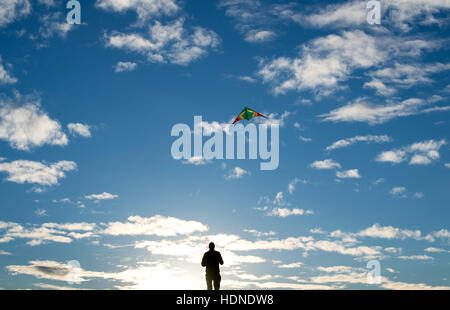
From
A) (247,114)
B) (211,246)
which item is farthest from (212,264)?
(247,114)

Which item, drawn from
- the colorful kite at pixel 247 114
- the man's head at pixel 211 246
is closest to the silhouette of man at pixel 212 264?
the man's head at pixel 211 246

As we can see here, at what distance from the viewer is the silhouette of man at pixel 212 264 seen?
16.0 m

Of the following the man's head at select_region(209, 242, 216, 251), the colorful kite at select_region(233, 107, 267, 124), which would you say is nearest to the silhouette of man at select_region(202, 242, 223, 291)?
the man's head at select_region(209, 242, 216, 251)

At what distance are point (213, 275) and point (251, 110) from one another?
17.2 meters

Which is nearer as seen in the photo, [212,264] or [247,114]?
[212,264]

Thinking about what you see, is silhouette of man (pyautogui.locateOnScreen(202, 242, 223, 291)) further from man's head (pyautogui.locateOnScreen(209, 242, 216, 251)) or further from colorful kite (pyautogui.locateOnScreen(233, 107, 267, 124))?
colorful kite (pyautogui.locateOnScreen(233, 107, 267, 124))

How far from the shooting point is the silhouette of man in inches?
632

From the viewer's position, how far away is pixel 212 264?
16047 millimetres

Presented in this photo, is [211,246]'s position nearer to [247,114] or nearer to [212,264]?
[212,264]

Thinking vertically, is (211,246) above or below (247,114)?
below

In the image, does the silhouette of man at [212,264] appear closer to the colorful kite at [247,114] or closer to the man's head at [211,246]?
the man's head at [211,246]
